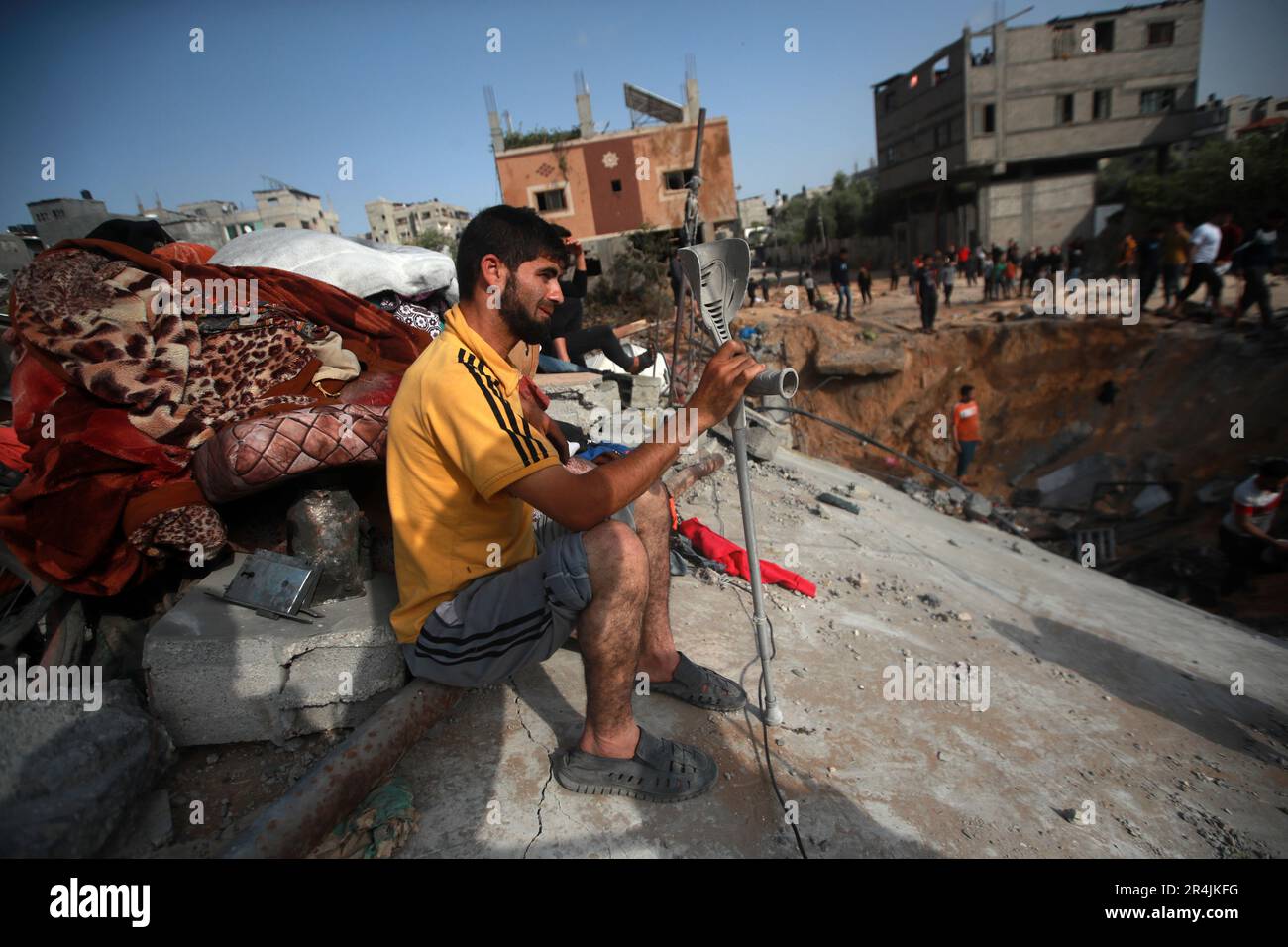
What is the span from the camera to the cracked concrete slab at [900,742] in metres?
1.88

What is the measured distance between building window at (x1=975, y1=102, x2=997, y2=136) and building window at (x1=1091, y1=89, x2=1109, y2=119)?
4218 millimetres

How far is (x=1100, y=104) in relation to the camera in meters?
25.2

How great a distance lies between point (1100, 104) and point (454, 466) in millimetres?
34041

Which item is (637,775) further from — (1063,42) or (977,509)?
(1063,42)

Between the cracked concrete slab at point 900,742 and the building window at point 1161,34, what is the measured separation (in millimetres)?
Answer: 31734

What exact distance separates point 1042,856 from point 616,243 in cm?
2268

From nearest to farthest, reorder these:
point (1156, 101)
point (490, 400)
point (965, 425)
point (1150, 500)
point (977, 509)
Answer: point (490, 400), point (977, 509), point (1150, 500), point (965, 425), point (1156, 101)

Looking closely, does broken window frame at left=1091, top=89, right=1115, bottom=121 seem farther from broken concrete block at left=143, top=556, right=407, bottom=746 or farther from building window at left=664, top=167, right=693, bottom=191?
broken concrete block at left=143, top=556, right=407, bottom=746

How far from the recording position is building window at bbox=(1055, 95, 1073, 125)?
25.1 metres

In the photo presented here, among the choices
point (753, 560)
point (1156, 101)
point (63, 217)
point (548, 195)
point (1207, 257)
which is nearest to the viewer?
point (753, 560)

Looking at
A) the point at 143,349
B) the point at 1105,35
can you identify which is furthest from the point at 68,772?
the point at 1105,35

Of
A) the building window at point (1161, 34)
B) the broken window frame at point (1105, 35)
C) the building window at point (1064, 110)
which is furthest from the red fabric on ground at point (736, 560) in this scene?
the building window at point (1161, 34)

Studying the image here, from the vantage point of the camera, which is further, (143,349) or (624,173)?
(624,173)

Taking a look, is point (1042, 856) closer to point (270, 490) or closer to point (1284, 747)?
point (1284, 747)
